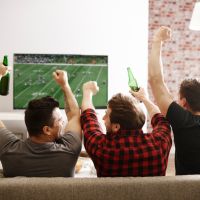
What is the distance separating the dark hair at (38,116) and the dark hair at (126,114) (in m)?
0.27

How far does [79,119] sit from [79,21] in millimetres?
3720

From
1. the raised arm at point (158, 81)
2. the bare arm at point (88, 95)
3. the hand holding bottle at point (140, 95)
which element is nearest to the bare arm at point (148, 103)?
the hand holding bottle at point (140, 95)

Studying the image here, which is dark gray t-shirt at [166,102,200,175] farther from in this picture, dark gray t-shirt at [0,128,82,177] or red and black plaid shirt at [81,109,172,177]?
dark gray t-shirt at [0,128,82,177]

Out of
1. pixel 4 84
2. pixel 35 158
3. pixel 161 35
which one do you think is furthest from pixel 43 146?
pixel 4 84

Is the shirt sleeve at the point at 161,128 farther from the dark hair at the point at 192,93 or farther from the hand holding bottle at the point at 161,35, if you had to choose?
the hand holding bottle at the point at 161,35

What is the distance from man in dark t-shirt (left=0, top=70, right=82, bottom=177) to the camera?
1.39 meters

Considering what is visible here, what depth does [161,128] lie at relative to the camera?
1517 millimetres

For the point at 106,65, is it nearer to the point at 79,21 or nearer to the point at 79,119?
the point at 79,21

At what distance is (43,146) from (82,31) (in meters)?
3.88

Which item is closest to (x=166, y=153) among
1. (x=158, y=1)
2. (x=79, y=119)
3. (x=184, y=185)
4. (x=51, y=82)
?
(x=184, y=185)

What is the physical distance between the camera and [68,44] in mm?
5051

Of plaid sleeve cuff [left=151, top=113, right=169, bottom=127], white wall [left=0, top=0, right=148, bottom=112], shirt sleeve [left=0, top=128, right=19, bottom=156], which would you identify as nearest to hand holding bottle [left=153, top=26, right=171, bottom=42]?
plaid sleeve cuff [left=151, top=113, right=169, bottom=127]

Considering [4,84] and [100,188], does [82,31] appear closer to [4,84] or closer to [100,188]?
[4,84]

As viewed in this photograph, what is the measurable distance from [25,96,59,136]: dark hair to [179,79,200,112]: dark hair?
2.30 ft
